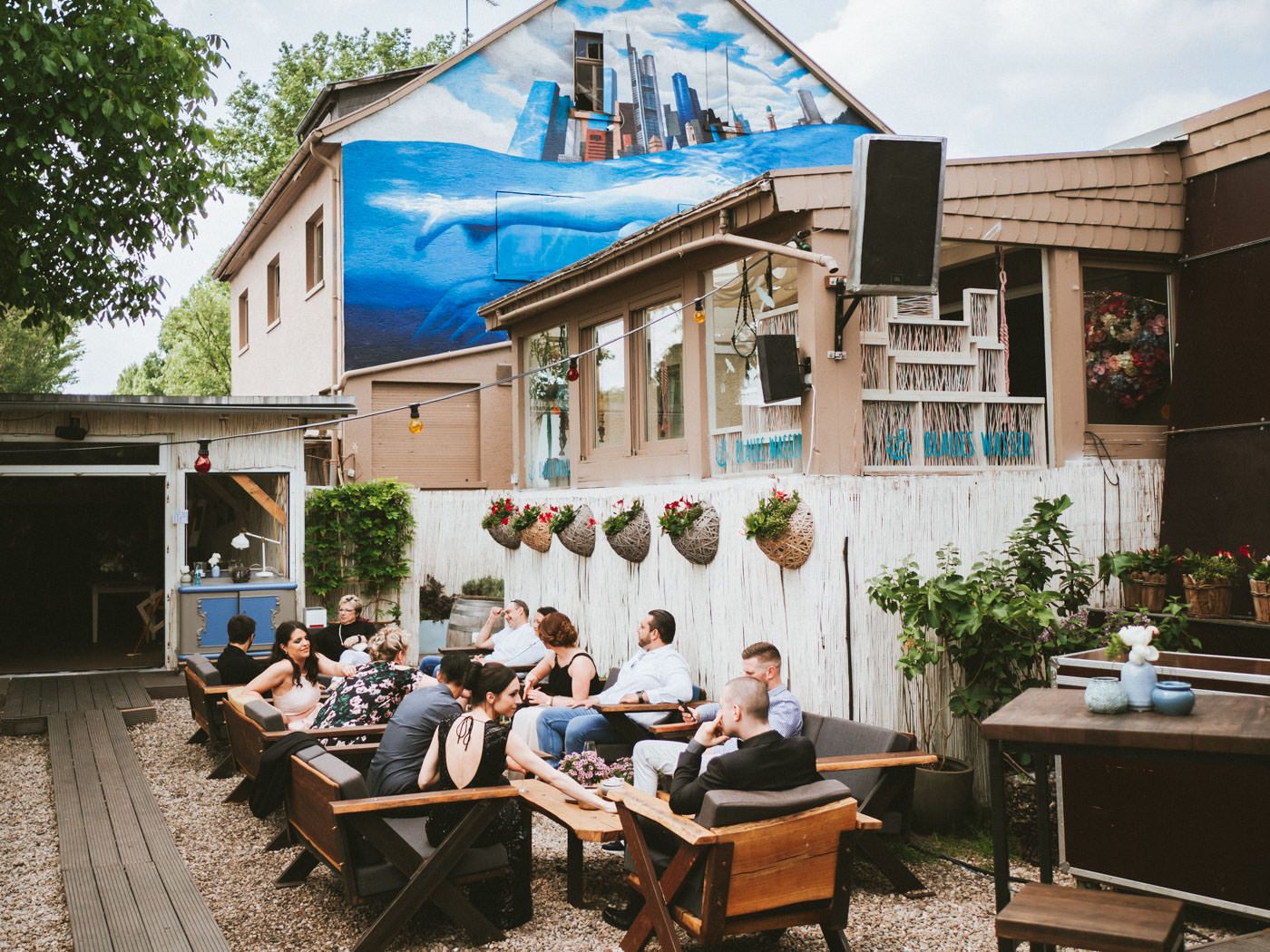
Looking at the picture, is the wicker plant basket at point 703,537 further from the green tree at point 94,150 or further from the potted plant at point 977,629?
the green tree at point 94,150

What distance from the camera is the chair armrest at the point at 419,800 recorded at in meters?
5.03

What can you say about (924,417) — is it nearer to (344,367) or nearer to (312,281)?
(344,367)

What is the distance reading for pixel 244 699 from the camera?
778 cm

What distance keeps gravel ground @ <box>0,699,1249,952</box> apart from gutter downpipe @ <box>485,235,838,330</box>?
3806 millimetres

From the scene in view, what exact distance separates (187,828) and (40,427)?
703cm

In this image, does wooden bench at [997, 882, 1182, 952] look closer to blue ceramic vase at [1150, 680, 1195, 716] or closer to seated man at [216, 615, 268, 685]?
blue ceramic vase at [1150, 680, 1195, 716]

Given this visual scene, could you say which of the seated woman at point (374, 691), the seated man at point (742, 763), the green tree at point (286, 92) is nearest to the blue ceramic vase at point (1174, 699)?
the seated man at point (742, 763)

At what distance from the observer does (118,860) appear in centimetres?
650

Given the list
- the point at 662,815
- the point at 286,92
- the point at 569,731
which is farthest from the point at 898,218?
the point at 286,92

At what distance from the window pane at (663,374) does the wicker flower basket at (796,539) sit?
2.50 meters

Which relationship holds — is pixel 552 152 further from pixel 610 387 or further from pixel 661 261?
pixel 661 261

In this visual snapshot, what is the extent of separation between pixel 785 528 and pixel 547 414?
5.78 metres

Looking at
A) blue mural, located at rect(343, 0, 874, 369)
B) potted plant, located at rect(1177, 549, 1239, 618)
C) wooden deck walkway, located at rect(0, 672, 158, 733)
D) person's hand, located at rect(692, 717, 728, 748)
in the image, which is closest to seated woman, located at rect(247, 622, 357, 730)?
wooden deck walkway, located at rect(0, 672, 158, 733)

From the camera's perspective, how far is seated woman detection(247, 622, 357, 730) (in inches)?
326
